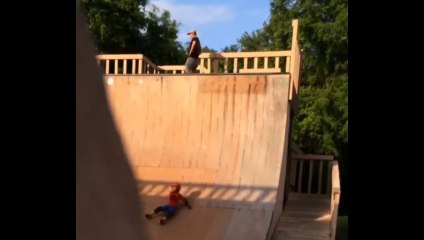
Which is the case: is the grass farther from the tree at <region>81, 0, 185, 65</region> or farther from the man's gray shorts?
the tree at <region>81, 0, 185, 65</region>

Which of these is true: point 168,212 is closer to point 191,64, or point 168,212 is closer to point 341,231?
point 191,64

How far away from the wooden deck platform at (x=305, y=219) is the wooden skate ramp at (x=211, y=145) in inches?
13.2

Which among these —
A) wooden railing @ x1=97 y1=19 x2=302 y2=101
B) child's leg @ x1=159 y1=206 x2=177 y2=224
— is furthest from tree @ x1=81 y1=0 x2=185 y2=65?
child's leg @ x1=159 y1=206 x2=177 y2=224

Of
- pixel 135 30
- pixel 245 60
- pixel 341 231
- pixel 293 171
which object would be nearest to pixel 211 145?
pixel 245 60

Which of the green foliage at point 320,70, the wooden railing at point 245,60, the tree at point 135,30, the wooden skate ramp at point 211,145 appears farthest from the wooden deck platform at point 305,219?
the tree at point 135,30

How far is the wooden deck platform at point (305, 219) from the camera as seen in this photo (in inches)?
249

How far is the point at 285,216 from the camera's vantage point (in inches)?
301

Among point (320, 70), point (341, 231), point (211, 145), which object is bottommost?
point (341, 231)

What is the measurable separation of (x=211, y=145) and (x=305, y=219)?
6.22 feet

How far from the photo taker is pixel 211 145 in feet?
22.3

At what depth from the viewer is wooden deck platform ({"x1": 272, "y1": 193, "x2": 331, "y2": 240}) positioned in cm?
631
